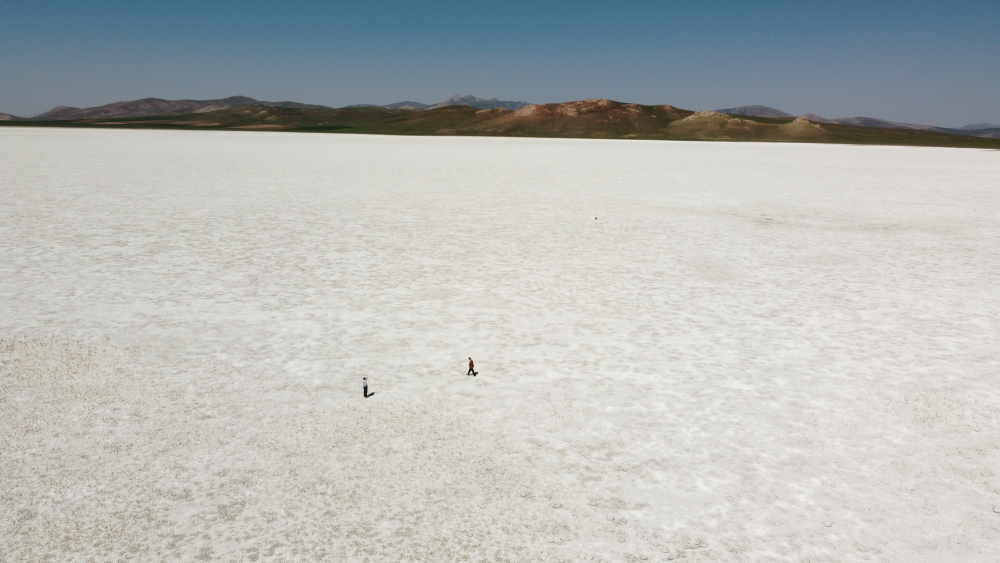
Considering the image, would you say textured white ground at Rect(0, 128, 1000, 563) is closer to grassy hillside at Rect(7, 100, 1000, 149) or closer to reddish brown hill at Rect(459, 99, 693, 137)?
grassy hillside at Rect(7, 100, 1000, 149)

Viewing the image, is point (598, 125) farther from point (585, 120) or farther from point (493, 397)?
point (493, 397)

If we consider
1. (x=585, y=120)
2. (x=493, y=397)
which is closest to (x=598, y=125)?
(x=585, y=120)

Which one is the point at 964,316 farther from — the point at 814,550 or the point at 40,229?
the point at 40,229

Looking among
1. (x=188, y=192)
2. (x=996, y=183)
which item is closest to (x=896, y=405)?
(x=188, y=192)

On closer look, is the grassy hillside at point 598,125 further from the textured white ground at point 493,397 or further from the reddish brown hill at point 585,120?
the textured white ground at point 493,397

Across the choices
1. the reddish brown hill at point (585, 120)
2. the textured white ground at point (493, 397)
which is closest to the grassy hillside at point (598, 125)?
the reddish brown hill at point (585, 120)

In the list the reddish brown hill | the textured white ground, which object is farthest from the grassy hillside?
the textured white ground

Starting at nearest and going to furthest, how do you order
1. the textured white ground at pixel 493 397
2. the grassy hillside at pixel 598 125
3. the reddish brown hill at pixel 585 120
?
the textured white ground at pixel 493 397, the grassy hillside at pixel 598 125, the reddish brown hill at pixel 585 120
